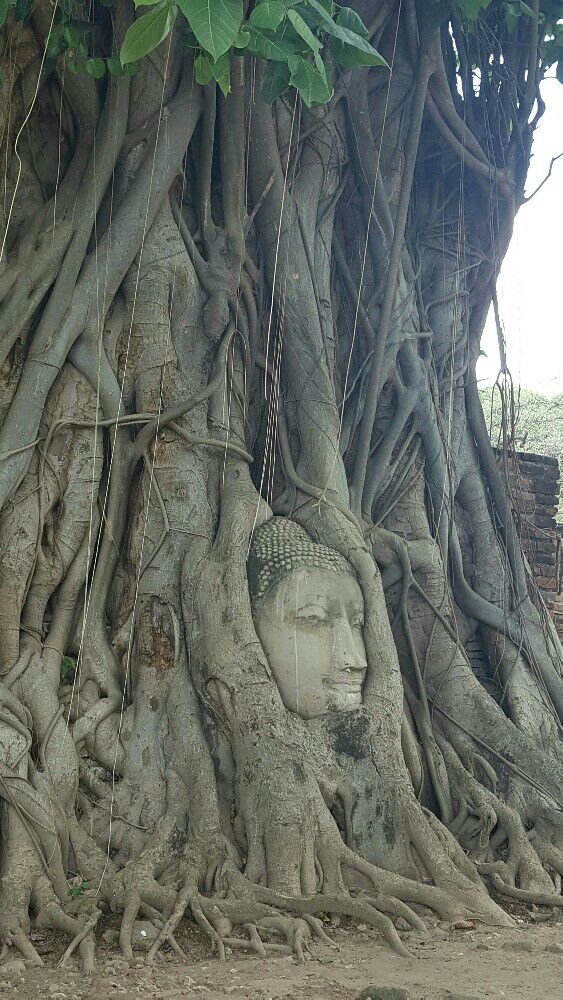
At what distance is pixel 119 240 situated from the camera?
4.27 meters

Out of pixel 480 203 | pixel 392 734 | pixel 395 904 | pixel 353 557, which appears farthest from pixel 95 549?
pixel 480 203

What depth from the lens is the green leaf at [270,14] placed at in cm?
302

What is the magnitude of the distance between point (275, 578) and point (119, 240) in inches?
60.7

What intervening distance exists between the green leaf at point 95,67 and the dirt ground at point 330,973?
3.18m

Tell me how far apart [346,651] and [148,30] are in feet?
7.46

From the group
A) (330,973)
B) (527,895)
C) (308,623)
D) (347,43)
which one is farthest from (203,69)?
(527,895)

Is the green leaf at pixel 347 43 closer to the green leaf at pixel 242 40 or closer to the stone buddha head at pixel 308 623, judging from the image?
the green leaf at pixel 242 40

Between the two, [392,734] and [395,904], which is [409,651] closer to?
[392,734]

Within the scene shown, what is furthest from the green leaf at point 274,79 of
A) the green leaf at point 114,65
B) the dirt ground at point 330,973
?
the dirt ground at point 330,973

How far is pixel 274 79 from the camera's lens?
360 centimetres

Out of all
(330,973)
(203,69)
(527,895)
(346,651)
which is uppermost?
(203,69)

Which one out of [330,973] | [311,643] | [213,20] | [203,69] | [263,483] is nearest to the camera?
[213,20]

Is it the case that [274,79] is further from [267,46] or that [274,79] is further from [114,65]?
[114,65]

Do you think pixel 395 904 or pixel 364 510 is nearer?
pixel 395 904
